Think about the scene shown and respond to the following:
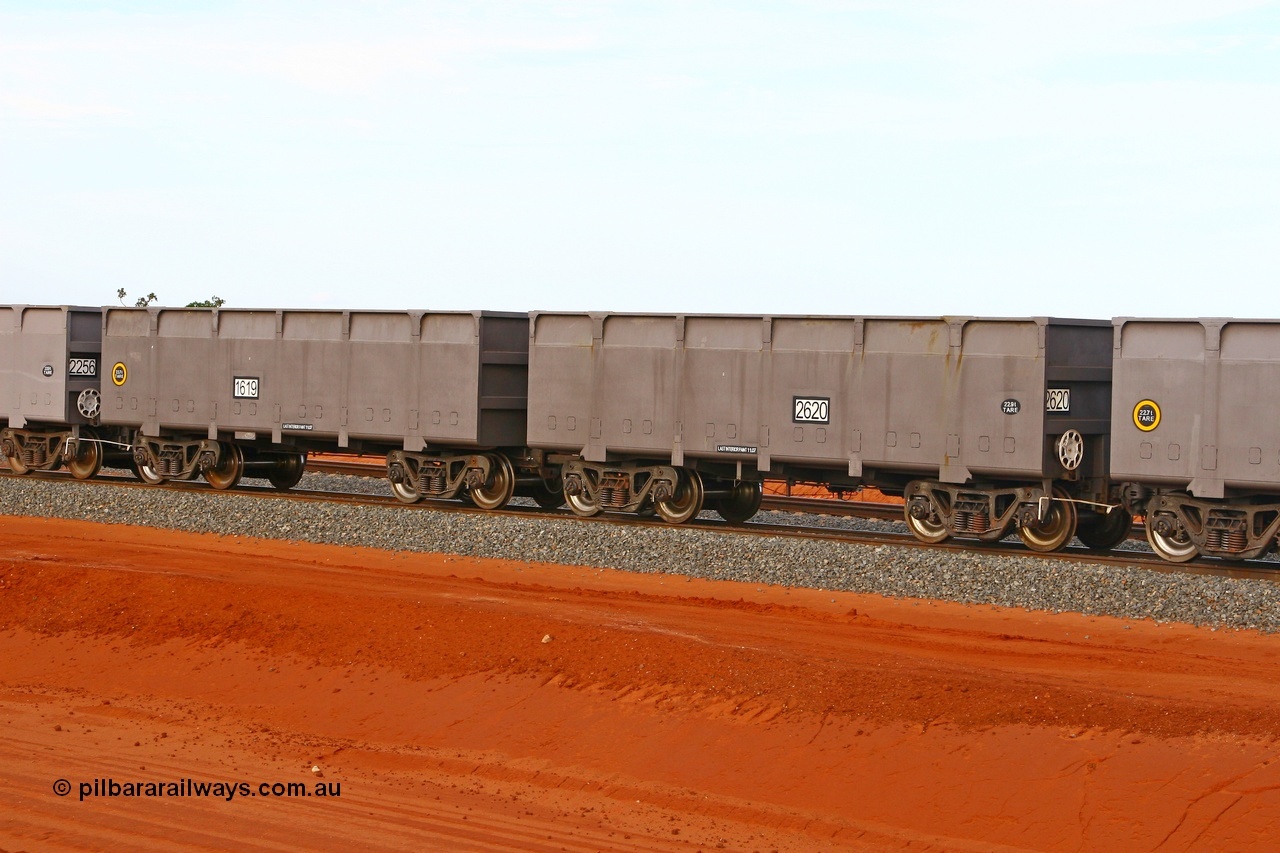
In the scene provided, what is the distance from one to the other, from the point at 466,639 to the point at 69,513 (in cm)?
1167

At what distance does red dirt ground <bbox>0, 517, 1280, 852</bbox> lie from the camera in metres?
→ 8.10

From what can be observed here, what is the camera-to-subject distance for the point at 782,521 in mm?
20922

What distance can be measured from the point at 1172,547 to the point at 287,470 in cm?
1546

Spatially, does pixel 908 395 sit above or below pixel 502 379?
below

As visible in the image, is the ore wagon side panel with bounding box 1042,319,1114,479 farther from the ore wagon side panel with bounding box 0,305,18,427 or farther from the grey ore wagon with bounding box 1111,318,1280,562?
the ore wagon side panel with bounding box 0,305,18,427

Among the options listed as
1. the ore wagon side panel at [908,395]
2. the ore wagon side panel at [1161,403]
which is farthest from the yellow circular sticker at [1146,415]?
the ore wagon side panel at [908,395]

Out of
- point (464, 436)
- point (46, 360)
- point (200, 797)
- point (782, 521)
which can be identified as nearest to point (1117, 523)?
point (782, 521)

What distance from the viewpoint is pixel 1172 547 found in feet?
52.1

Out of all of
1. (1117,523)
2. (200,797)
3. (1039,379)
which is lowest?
(200,797)

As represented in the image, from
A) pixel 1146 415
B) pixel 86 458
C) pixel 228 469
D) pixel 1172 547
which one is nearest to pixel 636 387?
pixel 1146 415

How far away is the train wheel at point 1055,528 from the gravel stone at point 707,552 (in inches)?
46.7

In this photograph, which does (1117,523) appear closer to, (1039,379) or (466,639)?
(1039,379)

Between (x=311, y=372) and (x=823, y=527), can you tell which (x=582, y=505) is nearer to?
(x=823, y=527)

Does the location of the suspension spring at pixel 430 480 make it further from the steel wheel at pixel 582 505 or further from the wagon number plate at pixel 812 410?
the wagon number plate at pixel 812 410
